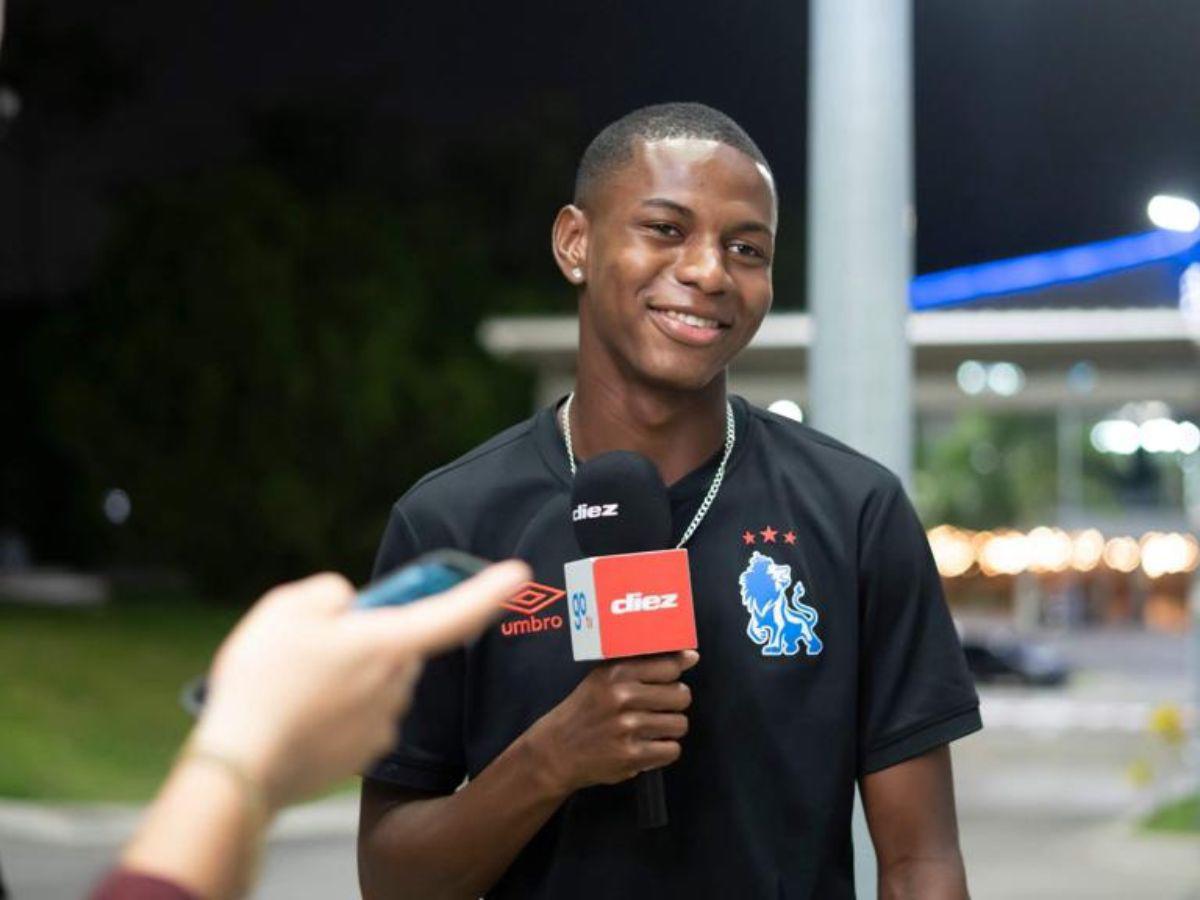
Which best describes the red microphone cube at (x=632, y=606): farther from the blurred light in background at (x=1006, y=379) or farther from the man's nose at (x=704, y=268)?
the blurred light in background at (x=1006, y=379)

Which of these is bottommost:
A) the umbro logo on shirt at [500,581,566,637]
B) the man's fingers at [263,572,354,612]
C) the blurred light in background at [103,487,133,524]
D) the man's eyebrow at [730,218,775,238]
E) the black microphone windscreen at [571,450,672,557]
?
the man's fingers at [263,572,354,612]

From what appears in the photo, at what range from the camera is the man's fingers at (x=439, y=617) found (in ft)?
4.73

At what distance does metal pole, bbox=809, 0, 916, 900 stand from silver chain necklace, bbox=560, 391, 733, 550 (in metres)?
2.00

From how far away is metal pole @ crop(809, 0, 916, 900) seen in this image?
4.91m

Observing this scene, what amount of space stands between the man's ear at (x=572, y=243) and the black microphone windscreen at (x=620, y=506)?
Result: 372 mm

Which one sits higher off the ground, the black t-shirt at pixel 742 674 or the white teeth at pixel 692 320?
the white teeth at pixel 692 320

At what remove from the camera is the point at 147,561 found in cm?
5622

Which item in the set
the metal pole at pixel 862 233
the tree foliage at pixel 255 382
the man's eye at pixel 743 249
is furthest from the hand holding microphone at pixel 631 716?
the tree foliage at pixel 255 382

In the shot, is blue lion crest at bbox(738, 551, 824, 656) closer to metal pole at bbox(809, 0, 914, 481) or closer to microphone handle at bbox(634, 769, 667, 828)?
microphone handle at bbox(634, 769, 667, 828)

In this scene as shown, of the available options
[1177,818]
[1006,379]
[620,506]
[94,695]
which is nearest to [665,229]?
[620,506]

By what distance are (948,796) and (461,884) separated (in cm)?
62

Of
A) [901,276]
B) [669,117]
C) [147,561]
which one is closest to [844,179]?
[901,276]

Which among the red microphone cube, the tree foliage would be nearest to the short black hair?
the red microphone cube

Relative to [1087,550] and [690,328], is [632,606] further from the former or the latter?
[1087,550]
